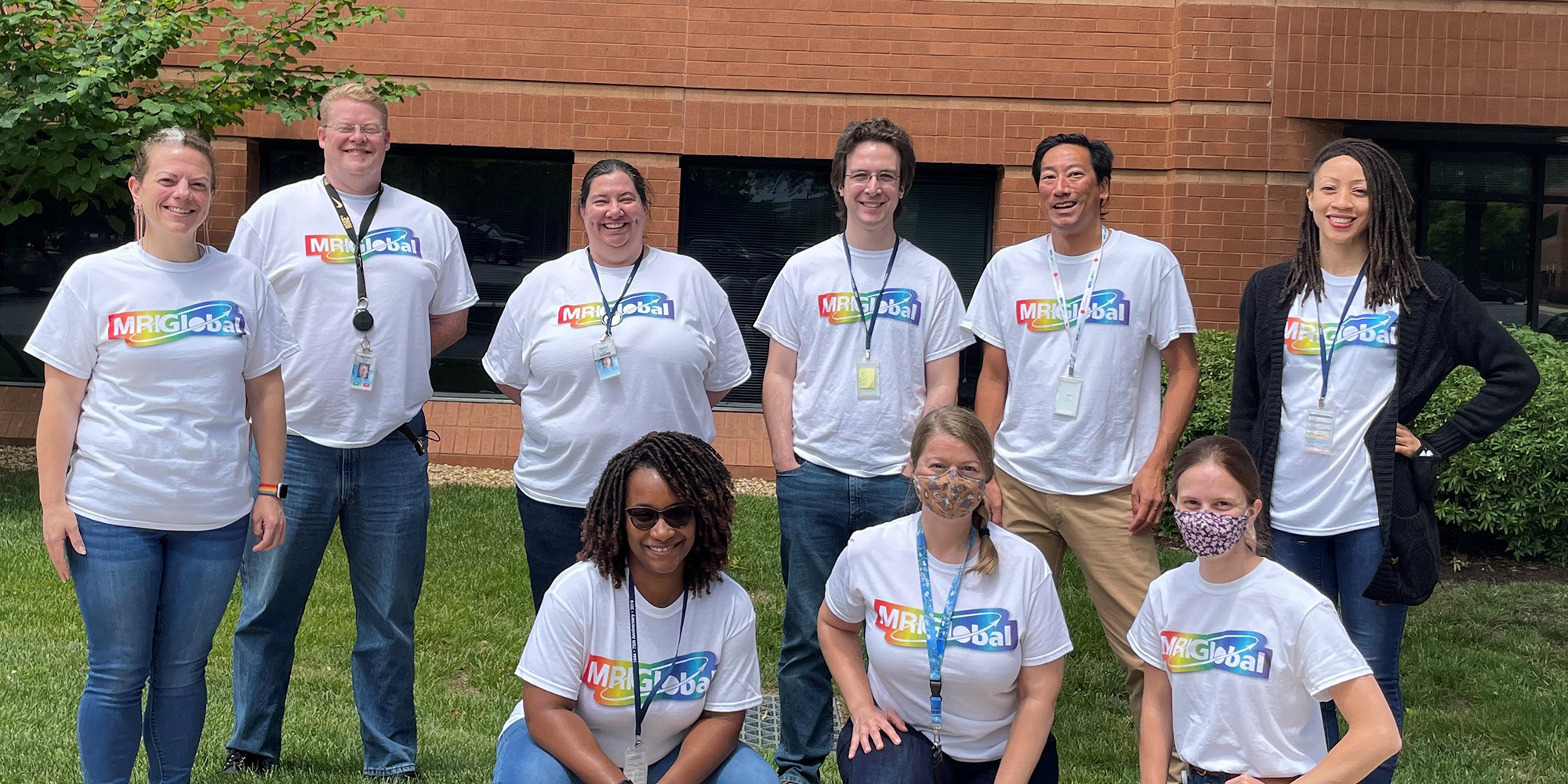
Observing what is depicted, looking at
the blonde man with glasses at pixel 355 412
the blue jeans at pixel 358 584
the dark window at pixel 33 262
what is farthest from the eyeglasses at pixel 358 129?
the dark window at pixel 33 262

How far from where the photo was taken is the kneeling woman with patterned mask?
3.34 m

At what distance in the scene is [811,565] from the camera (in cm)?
459

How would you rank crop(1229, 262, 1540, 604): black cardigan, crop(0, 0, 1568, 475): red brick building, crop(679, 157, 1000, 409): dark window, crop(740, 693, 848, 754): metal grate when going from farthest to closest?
1. crop(679, 157, 1000, 409): dark window
2. crop(0, 0, 1568, 475): red brick building
3. crop(740, 693, 848, 754): metal grate
4. crop(1229, 262, 1540, 604): black cardigan

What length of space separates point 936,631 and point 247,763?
2.47m

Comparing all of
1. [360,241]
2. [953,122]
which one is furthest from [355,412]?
[953,122]

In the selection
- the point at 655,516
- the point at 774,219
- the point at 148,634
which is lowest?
the point at 148,634

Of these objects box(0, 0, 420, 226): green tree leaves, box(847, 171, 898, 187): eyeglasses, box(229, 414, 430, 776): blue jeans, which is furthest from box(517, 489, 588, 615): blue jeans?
box(0, 0, 420, 226): green tree leaves

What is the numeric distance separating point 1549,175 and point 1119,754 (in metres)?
7.96

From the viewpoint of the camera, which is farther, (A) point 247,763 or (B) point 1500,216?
(B) point 1500,216

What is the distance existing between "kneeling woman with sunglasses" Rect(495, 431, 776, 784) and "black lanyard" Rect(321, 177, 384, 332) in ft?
3.90

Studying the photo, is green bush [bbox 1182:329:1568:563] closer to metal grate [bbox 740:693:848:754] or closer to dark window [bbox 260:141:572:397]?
metal grate [bbox 740:693:848:754]

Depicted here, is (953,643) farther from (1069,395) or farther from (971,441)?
(1069,395)

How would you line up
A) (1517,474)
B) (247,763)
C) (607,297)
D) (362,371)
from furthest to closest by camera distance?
(1517,474), (247,763), (607,297), (362,371)

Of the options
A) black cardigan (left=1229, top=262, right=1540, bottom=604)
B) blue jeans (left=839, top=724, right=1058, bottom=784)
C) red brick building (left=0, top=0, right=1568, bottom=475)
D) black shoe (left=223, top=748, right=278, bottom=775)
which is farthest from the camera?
red brick building (left=0, top=0, right=1568, bottom=475)
